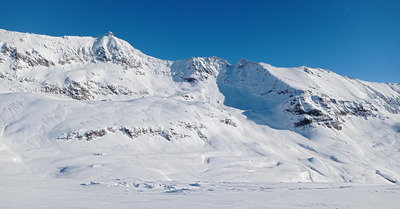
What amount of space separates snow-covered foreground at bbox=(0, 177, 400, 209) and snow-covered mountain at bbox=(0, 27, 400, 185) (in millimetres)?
4786

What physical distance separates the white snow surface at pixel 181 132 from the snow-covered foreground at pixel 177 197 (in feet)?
0.26

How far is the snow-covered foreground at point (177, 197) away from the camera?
1096 centimetres

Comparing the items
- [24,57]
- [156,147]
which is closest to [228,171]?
[156,147]

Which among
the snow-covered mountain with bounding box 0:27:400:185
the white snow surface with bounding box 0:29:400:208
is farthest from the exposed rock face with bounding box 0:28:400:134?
the white snow surface with bounding box 0:29:400:208

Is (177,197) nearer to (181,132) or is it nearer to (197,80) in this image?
(181,132)

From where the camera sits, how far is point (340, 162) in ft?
185

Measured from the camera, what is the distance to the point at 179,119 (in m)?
58.9

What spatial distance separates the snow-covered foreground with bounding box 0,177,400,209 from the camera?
1096 centimetres

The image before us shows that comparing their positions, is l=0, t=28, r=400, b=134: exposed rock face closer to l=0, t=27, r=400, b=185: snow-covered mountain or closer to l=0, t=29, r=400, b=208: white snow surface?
l=0, t=27, r=400, b=185: snow-covered mountain

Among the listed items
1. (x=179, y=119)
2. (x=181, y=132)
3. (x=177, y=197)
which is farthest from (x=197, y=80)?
(x=177, y=197)

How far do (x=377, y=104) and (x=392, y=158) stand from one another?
53180 millimetres

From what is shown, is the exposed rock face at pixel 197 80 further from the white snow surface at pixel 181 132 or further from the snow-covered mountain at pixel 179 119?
the white snow surface at pixel 181 132

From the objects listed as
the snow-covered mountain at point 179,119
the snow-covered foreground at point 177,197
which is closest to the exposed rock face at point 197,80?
the snow-covered mountain at point 179,119

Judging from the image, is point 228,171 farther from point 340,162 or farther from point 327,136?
point 327,136
